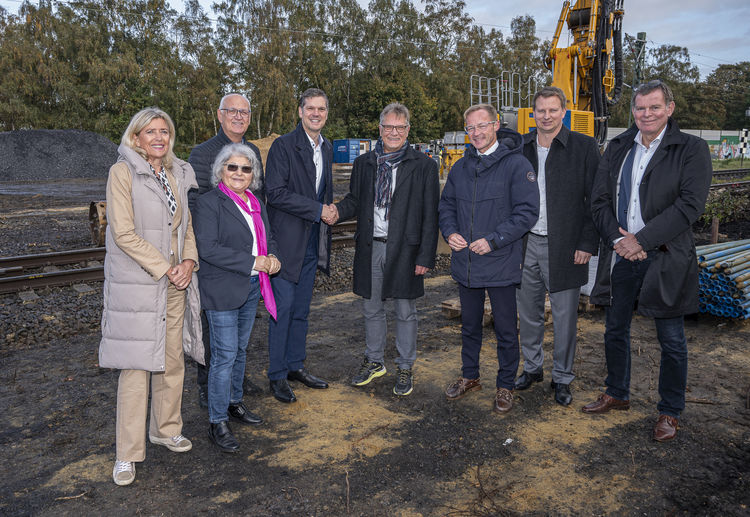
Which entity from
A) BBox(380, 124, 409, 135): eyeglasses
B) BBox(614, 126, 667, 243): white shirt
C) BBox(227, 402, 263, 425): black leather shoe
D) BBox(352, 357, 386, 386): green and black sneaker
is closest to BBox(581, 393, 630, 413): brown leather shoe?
BBox(614, 126, 667, 243): white shirt

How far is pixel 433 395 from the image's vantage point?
4652 mm

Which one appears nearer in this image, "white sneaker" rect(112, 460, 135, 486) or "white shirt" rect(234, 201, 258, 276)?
"white sneaker" rect(112, 460, 135, 486)

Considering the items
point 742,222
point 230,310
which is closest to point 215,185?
point 230,310

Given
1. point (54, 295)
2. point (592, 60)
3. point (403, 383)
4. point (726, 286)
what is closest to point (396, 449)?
point (403, 383)

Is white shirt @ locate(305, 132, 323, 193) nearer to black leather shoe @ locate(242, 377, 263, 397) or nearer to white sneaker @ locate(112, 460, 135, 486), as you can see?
black leather shoe @ locate(242, 377, 263, 397)

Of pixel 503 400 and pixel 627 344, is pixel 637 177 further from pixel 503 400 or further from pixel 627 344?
pixel 503 400

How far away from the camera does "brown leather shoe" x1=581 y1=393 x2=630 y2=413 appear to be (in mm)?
4258

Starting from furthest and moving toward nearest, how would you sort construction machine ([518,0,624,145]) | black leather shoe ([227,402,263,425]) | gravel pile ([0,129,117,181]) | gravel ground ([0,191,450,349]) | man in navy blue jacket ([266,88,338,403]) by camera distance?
gravel pile ([0,129,117,181])
construction machine ([518,0,624,145])
gravel ground ([0,191,450,349])
man in navy blue jacket ([266,88,338,403])
black leather shoe ([227,402,263,425])

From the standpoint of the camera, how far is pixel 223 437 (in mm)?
3793

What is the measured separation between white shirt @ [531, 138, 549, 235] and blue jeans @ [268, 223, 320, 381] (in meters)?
1.81

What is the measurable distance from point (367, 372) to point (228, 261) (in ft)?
5.93

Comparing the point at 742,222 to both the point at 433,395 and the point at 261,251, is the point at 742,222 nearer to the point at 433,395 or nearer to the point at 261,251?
the point at 433,395

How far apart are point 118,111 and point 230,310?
37.6 m

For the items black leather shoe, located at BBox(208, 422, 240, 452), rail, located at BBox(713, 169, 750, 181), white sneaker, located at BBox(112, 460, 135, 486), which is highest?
rail, located at BBox(713, 169, 750, 181)
